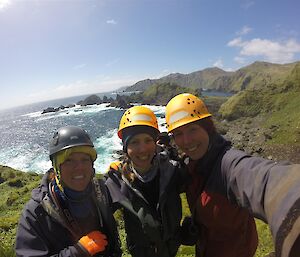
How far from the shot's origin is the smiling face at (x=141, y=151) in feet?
13.4

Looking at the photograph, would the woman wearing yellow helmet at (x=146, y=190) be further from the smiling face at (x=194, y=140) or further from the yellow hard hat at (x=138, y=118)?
the smiling face at (x=194, y=140)

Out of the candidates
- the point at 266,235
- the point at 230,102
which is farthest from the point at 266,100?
the point at 266,235

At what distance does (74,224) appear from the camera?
11.1ft

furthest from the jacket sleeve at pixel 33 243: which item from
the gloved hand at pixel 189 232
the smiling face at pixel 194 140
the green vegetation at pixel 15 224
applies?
the green vegetation at pixel 15 224

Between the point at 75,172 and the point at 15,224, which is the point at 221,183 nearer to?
the point at 75,172

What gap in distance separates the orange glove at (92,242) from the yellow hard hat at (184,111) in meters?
1.76

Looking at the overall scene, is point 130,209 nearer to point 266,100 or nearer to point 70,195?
point 70,195

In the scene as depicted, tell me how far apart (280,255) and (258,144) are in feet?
155

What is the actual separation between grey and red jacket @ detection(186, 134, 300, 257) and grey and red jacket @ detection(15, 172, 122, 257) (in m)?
1.32

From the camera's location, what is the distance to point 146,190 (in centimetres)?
407

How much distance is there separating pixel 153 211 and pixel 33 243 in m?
1.62

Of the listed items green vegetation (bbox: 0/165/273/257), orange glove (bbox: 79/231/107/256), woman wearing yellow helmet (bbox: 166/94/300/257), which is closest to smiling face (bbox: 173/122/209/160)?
woman wearing yellow helmet (bbox: 166/94/300/257)

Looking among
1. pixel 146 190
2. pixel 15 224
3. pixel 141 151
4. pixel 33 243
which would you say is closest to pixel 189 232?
pixel 146 190

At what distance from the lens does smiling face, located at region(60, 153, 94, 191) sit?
3.52 m
